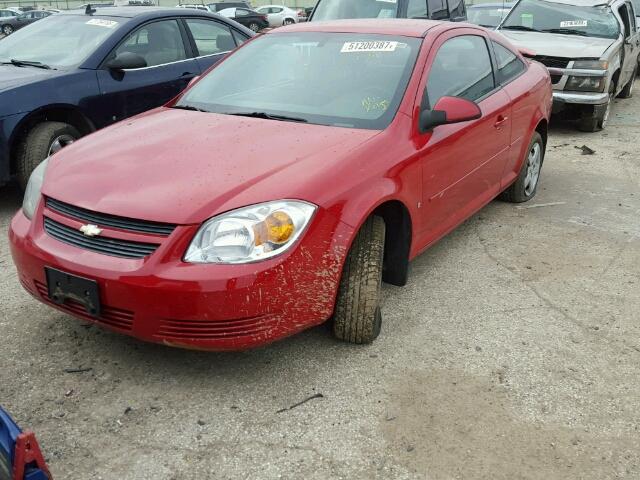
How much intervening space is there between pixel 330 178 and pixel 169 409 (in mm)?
1192

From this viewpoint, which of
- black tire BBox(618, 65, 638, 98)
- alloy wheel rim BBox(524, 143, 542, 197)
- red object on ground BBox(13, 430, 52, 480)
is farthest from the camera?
black tire BBox(618, 65, 638, 98)

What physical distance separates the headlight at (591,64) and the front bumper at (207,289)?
6.16m

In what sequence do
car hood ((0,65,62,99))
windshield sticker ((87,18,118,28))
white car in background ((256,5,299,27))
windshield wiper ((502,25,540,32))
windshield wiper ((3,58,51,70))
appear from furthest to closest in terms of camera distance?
white car in background ((256,5,299,27)) → windshield wiper ((502,25,540,32)) → windshield sticker ((87,18,118,28)) → windshield wiper ((3,58,51,70)) → car hood ((0,65,62,99))

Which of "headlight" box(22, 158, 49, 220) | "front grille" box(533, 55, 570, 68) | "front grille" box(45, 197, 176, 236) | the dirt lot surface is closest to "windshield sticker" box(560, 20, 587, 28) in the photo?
"front grille" box(533, 55, 570, 68)

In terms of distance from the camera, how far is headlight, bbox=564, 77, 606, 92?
7.77 m

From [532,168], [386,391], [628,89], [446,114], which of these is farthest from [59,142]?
[628,89]

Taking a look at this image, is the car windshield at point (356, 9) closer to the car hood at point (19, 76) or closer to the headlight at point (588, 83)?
the headlight at point (588, 83)

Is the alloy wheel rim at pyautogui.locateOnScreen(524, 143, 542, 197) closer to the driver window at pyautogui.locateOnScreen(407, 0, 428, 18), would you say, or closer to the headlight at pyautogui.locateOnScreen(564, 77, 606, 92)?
the headlight at pyautogui.locateOnScreen(564, 77, 606, 92)

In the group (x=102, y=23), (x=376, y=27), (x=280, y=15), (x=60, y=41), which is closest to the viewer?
(x=376, y=27)

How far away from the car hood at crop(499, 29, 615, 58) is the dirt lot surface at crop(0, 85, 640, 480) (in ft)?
15.4

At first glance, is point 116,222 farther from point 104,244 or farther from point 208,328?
point 208,328

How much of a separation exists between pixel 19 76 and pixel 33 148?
631 mm

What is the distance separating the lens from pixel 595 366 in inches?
119

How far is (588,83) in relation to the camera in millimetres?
7777
